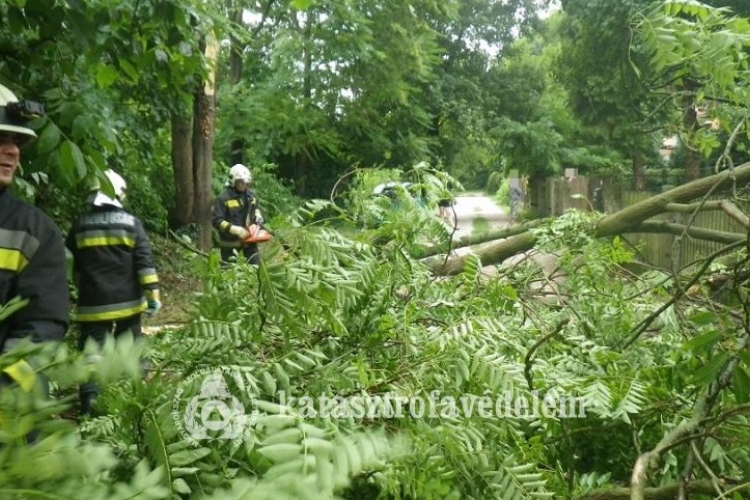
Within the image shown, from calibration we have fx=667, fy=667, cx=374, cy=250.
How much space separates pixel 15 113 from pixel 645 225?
432 cm

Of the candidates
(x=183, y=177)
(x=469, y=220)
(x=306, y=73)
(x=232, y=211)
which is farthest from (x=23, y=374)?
(x=306, y=73)

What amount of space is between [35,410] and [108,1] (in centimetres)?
307

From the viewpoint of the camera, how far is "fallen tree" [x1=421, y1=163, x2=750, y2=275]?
3795 mm

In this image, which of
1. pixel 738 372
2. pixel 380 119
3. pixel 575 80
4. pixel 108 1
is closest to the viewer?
pixel 738 372

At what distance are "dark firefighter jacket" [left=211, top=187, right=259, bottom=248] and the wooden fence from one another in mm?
3465

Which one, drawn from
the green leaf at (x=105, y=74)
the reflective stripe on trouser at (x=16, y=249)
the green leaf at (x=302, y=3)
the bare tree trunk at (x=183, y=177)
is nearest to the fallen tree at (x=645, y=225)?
the green leaf at (x=302, y=3)

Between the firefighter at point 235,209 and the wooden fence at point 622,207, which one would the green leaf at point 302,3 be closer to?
the wooden fence at point 622,207

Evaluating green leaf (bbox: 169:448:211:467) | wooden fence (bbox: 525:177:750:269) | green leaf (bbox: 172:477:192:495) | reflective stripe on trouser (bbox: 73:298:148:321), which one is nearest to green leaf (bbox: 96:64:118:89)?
reflective stripe on trouser (bbox: 73:298:148:321)

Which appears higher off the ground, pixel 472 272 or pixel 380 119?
pixel 380 119

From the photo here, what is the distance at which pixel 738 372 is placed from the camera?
65.4 inches

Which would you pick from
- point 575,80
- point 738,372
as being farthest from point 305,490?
point 575,80

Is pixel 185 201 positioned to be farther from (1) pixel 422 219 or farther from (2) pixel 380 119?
(1) pixel 422 219

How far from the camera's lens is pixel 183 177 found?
10648mm

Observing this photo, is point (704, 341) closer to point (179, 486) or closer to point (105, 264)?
point (179, 486)
